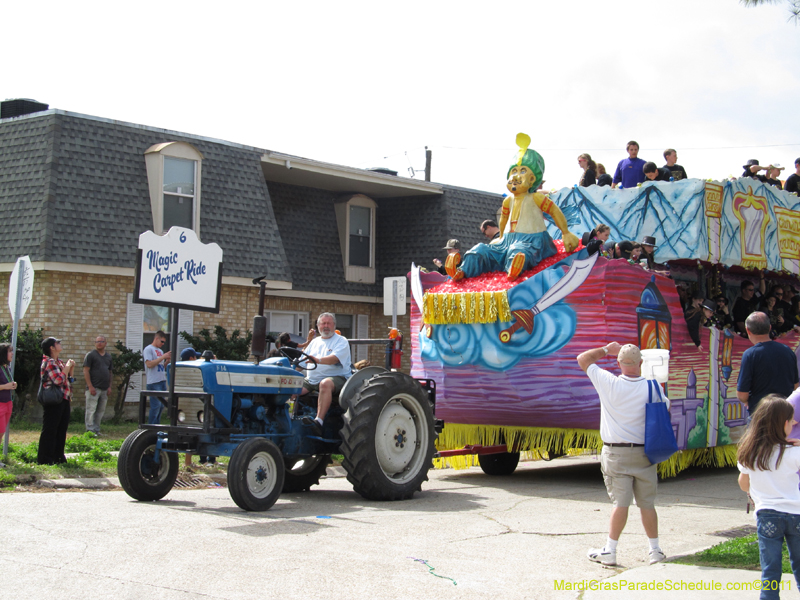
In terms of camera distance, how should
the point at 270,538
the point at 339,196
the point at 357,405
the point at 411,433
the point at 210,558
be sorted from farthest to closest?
the point at 339,196 < the point at 411,433 < the point at 357,405 < the point at 270,538 < the point at 210,558

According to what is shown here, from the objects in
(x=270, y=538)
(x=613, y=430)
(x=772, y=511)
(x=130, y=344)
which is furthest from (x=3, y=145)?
(x=772, y=511)

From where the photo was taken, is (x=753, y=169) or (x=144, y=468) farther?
(x=753, y=169)

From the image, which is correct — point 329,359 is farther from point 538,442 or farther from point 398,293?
point 398,293

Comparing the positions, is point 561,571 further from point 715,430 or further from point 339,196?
point 339,196

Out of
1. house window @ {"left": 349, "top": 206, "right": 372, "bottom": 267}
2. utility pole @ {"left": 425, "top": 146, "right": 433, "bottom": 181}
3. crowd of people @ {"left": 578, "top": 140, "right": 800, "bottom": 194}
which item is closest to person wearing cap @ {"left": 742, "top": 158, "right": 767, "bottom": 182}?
crowd of people @ {"left": 578, "top": 140, "right": 800, "bottom": 194}

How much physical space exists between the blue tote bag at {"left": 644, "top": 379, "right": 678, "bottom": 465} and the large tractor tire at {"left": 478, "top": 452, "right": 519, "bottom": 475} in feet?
19.9

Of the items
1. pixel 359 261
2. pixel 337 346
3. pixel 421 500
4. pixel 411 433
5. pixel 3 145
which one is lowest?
pixel 421 500

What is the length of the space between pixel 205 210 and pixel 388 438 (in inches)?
401

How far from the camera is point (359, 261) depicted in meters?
23.1

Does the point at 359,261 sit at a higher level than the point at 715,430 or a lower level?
higher

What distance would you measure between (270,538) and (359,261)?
53.8ft

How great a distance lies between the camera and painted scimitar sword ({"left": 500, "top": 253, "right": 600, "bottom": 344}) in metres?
10.8

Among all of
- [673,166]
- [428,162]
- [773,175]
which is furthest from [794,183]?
[428,162]

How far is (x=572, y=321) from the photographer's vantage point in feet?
35.2
